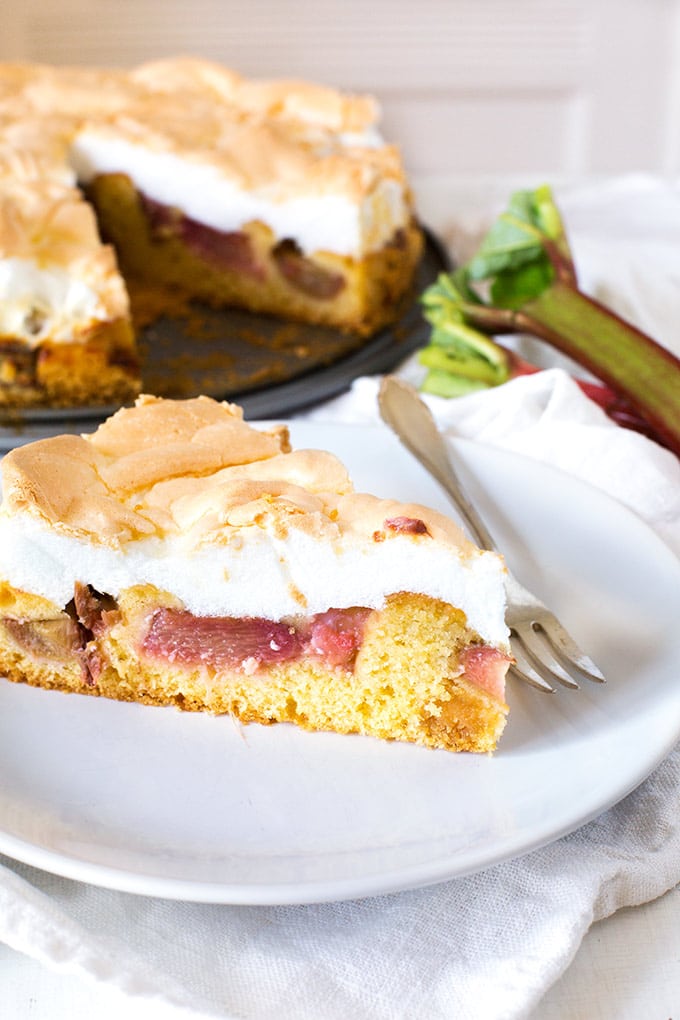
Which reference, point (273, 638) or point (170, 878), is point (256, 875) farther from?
point (273, 638)

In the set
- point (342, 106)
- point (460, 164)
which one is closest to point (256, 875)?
point (342, 106)

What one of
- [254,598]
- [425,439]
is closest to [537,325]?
[425,439]

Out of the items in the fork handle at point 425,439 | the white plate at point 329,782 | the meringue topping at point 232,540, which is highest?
the meringue topping at point 232,540

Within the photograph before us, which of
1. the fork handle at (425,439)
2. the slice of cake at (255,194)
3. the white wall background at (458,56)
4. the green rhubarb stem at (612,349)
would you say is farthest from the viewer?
the white wall background at (458,56)

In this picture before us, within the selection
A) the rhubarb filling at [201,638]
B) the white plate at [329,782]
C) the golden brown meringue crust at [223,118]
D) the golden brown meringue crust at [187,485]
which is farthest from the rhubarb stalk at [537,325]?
the rhubarb filling at [201,638]

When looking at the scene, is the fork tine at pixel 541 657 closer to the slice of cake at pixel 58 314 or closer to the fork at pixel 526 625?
the fork at pixel 526 625

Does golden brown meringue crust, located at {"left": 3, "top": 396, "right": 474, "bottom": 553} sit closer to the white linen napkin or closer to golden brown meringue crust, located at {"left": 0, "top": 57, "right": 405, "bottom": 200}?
the white linen napkin

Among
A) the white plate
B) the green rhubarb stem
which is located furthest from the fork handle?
the green rhubarb stem
